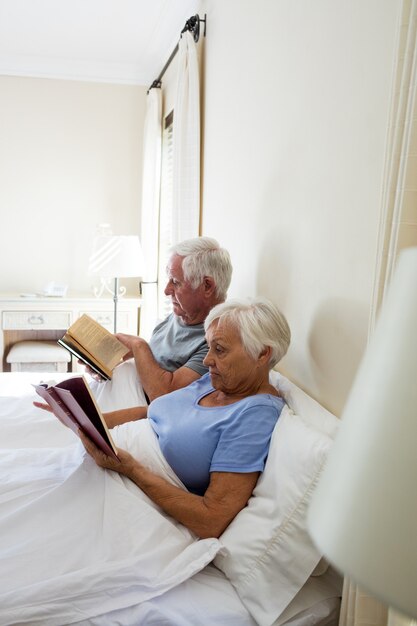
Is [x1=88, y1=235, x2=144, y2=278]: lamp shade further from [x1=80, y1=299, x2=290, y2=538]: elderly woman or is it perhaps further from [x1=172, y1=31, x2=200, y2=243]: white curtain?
[x1=80, y1=299, x2=290, y2=538]: elderly woman

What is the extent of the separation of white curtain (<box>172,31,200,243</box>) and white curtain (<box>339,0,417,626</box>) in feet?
7.42

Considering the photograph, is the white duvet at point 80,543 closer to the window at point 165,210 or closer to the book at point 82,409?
the book at point 82,409

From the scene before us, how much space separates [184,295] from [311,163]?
2.63ft

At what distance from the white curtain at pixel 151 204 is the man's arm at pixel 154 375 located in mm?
2085

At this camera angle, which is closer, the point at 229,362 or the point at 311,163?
the point at 229,362

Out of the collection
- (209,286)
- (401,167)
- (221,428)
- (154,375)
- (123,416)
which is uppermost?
(401,167)

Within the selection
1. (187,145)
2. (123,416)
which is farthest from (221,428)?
(187,145)

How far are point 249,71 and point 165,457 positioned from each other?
1.59 metres

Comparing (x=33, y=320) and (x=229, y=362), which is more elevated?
(x=229, y=362)

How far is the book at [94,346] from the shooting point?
251cm

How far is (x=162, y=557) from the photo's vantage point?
138 cm

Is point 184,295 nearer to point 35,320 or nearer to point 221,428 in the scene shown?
point 221,428

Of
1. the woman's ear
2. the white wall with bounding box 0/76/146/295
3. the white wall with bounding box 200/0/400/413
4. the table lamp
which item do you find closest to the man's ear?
the white wall with bounding box 200/0/400/413

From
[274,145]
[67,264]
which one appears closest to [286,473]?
[274,145]
